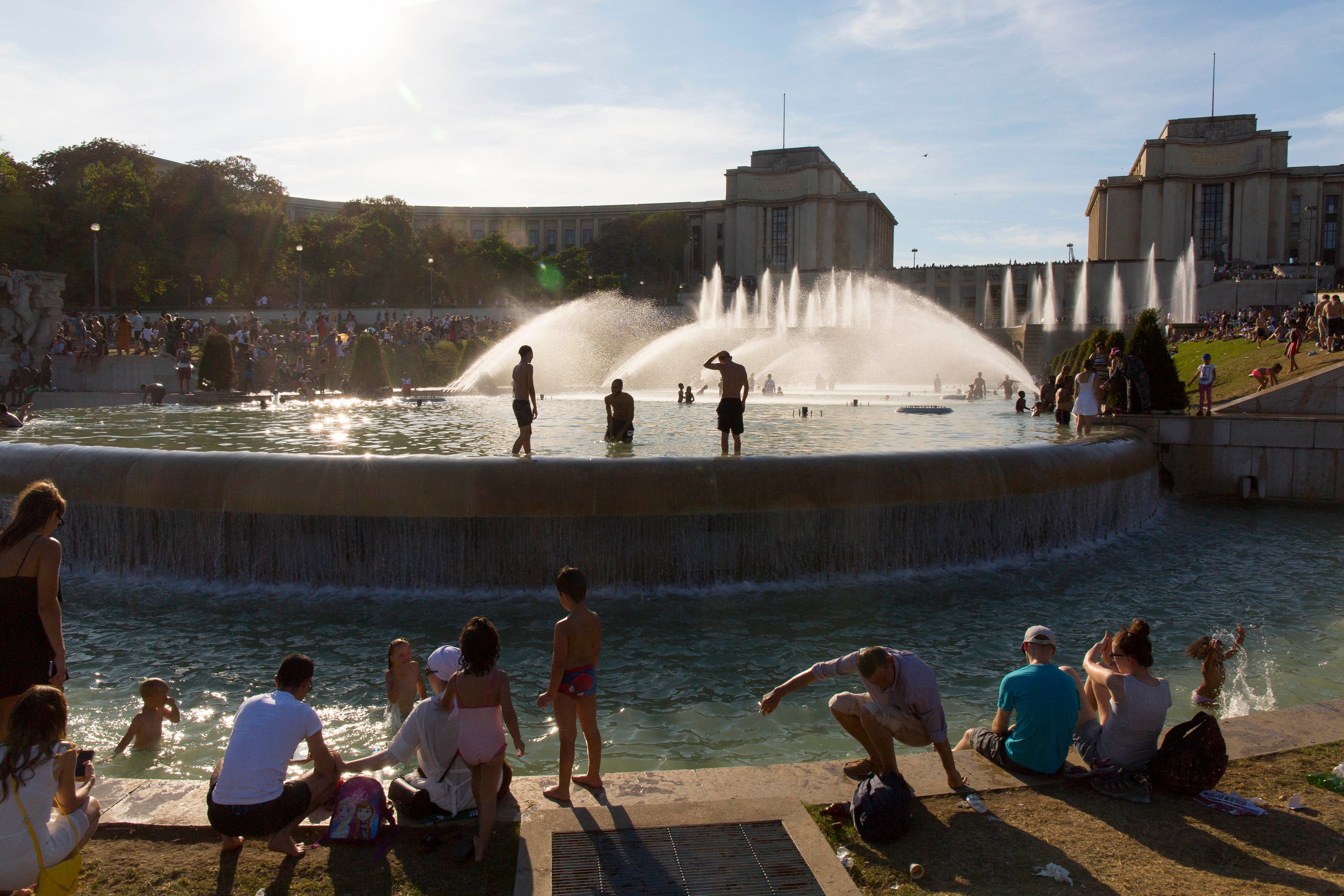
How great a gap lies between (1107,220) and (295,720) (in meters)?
95.0

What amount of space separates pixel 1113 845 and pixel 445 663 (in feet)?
9.84

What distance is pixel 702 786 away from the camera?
4.39m

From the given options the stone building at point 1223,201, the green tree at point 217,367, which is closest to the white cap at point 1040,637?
the green tree at point 217,367

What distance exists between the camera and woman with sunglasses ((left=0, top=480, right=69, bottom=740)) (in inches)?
170

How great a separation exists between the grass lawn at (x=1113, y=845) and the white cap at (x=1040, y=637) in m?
0.67

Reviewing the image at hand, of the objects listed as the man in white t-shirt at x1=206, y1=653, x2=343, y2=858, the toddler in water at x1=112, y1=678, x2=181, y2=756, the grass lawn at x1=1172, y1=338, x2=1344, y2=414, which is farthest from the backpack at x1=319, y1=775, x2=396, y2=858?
the grass lawn at x1=1172, y1=338, x2=1344, y2=414

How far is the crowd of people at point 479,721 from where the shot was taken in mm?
3826

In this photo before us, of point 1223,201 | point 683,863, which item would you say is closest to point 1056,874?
point 683,863

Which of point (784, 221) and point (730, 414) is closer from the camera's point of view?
point (730, 414)

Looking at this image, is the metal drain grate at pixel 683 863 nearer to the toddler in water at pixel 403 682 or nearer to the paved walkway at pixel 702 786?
the paved walkway at pixel 702 786

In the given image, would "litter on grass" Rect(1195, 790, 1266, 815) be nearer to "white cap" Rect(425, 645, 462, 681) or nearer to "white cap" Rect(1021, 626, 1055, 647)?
"white cap" Rect(1021, 626, 1055, 647)

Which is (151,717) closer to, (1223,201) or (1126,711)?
(1126,711)

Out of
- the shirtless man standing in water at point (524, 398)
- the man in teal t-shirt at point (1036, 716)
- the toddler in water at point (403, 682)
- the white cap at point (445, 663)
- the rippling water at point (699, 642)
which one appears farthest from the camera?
the shirtless man standing in water at point (524, 398)

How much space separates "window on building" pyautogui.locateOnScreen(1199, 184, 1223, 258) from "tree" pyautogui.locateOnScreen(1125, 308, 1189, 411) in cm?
7716
